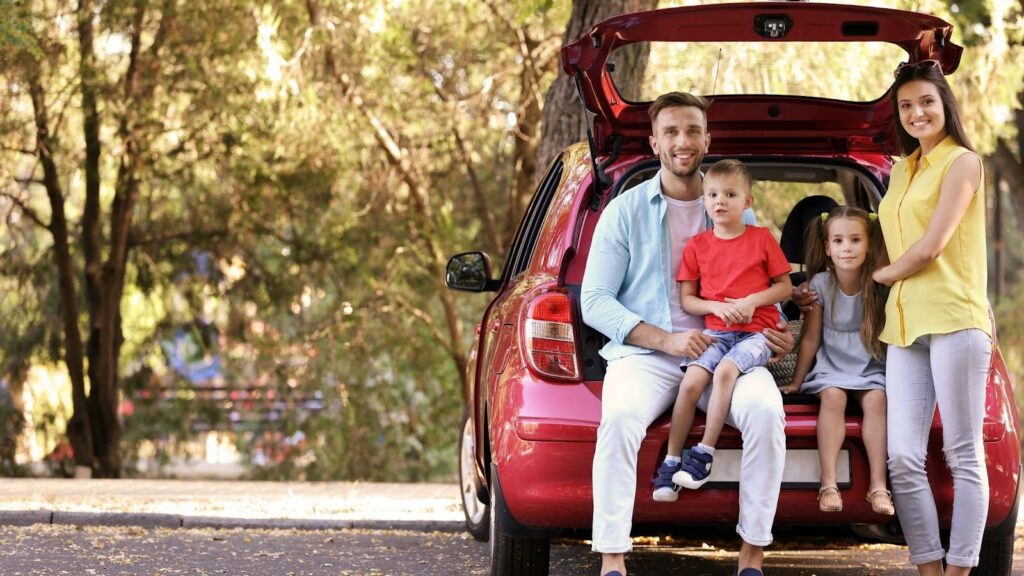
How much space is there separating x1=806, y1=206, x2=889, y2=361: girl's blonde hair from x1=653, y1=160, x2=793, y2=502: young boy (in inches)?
12.4

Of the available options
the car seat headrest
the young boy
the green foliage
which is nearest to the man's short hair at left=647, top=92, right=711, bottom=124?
the young boy

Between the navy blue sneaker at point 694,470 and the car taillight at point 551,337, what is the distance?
511 millimetres

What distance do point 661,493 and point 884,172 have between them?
1844mm

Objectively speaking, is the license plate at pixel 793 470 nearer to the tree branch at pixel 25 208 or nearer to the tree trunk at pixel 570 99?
the tree trunk at pixel 570 99

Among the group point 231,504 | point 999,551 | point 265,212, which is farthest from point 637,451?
point 265,212

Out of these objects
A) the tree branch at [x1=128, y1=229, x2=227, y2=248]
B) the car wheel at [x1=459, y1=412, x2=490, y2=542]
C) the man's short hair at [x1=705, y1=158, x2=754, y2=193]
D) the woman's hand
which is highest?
the tree branch at [x1=128, y1=229, x2=227, y2=248]

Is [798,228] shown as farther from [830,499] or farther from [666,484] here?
[666,484]

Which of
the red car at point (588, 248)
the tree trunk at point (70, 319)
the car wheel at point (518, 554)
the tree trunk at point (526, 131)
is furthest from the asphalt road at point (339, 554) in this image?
the tree trunk at point (70, 319)

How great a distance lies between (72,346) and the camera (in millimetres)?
17047

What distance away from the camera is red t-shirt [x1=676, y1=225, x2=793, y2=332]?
492 centimetres

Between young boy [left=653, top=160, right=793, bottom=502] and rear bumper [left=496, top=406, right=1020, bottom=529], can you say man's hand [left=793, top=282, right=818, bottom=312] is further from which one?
rear bumper [left=496, top=406, right=1020, bottom=529]

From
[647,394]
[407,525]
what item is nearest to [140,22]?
[407,525]

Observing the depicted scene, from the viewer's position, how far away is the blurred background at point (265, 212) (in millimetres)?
14094

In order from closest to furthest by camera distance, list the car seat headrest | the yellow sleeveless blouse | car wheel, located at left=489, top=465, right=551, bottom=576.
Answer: the yellow sleeveless blouse
car wheel, located at left=489, top=465, right=551, bottom=576
the car seat headrest
